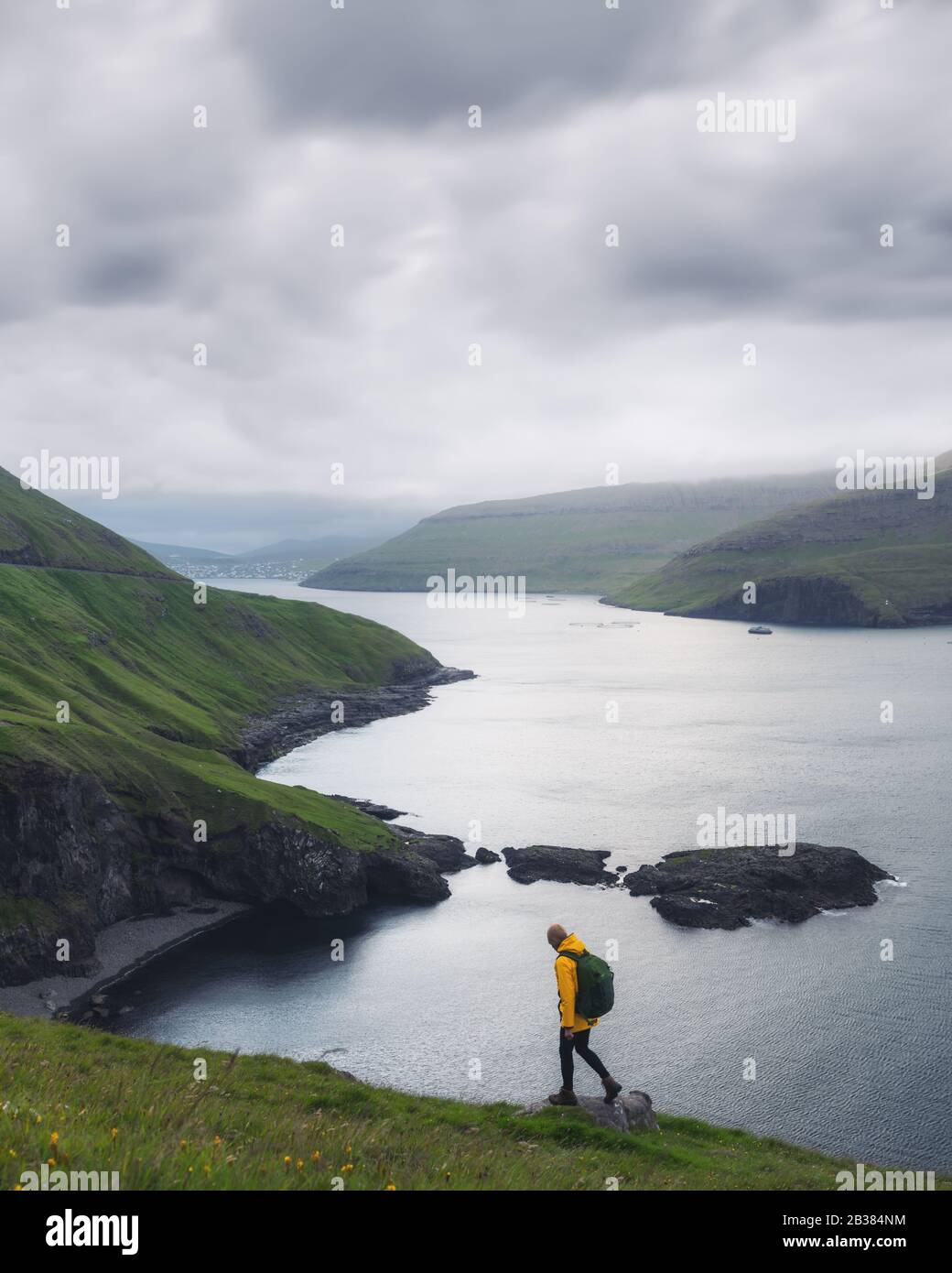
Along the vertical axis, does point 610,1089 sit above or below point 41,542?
below

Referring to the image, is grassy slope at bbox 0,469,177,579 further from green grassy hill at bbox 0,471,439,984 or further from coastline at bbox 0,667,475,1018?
coastline at bbox 0,667,475,1018

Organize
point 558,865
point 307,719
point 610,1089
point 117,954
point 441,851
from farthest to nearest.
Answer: point 307,719, point 441,851, point 558,865, point 117,954, point 610,1089

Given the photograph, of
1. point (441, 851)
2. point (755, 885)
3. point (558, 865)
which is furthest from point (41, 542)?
point (755, 885)

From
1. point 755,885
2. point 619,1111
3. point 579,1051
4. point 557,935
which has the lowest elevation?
point 755,885

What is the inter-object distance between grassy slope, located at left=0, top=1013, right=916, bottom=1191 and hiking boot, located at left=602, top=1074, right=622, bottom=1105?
1175 millimetres

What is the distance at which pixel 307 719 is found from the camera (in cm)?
17188

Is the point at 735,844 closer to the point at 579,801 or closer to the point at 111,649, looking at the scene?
the point at 579,801

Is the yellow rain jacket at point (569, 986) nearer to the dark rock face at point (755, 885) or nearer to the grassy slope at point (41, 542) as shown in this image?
the dark rock face at point (755, 885)

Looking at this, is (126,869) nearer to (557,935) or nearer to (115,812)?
(115,812)

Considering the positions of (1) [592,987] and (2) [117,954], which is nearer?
(1) [592,987]

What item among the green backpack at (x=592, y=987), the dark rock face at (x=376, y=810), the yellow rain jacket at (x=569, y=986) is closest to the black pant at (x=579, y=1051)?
the yellow rain jacket at (x=569, y=986)

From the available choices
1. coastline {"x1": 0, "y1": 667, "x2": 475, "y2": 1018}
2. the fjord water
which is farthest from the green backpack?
coastline {"x1": 0, "y1": 667, "x2": 475, "y2": 1018}

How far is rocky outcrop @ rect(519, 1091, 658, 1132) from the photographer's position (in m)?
26.1

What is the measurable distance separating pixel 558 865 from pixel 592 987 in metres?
74.1
